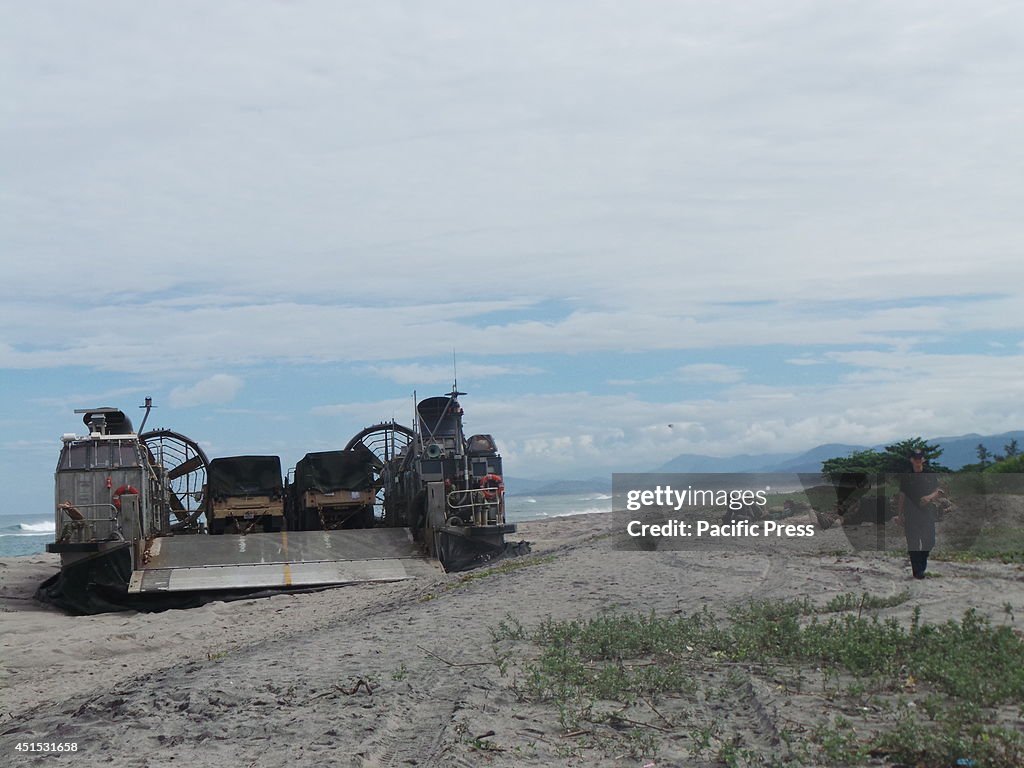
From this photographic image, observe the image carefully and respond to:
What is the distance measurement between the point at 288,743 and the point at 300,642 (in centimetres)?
391

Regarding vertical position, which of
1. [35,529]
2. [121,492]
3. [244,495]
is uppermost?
[121,492]

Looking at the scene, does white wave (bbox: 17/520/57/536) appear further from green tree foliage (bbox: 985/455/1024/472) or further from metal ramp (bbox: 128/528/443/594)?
green tree foliage (bbox: 985/455/1024/472)

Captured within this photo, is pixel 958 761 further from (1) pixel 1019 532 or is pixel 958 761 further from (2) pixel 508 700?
(1) pixel 1019 532

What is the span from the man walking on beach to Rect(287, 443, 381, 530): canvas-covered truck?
14.9m

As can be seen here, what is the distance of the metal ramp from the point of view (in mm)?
18859

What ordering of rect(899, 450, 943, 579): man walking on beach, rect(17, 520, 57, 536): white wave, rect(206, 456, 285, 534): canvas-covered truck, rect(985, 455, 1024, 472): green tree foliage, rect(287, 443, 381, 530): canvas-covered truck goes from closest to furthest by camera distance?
rect(899, 450, 943, 579): man walking on beach < rect(206, 456, 285, 534): canvas-covered truck < rect(287, 443, 381, 530): canvas-covered truck < rect(985, 455, 1024, 472): green tree foliage < rect(17, 520, 57, 536): white wave

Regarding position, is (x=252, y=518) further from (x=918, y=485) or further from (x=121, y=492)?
(x=918, y=485)

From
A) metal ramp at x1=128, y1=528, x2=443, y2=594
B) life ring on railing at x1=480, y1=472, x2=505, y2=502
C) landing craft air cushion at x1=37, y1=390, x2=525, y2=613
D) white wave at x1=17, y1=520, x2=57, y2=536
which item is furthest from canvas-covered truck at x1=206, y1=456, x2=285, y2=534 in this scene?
white wave at x1=17, y1=520, x2=57, y2=536

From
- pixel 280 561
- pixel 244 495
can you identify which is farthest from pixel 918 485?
pixel 244 495

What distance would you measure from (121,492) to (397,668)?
40.9 ft

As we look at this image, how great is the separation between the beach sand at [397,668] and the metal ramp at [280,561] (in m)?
1.09

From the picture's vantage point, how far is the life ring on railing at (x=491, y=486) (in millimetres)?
21594

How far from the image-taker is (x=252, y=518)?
24.4 meters

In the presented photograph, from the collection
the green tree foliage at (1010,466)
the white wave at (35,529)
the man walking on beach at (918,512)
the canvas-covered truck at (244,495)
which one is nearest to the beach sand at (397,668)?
the man walking on beach at (918,512)
